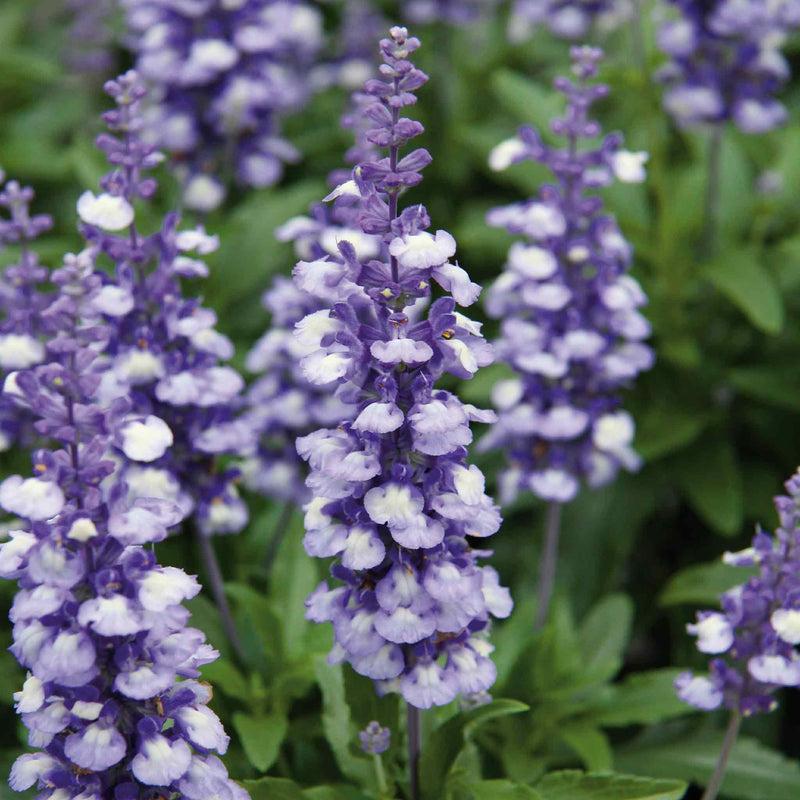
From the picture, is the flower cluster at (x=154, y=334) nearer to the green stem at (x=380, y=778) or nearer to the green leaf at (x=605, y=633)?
the green stem at (x=380, y=778)

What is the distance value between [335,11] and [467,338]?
21.2 ft

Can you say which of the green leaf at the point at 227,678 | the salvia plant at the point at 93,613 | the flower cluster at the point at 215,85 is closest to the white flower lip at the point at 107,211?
the salvia plant at the point at 93,613

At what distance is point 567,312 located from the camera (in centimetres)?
395

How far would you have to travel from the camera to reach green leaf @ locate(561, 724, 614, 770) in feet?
12.1

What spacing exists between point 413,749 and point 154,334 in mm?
1594

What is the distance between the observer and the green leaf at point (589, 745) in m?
3.68

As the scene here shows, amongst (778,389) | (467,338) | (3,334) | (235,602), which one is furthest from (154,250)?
Answer: (778,389)

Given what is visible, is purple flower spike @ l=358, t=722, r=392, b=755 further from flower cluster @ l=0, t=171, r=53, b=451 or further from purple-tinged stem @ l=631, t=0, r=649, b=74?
purple-tinged stem @ l=631, t=0, r=649, b=74

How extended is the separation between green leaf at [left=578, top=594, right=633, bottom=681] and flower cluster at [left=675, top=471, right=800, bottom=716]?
105 cm

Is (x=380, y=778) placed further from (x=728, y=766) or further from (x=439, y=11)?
(x=439, y=11)

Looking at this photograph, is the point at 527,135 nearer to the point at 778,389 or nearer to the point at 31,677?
the point at 778,389

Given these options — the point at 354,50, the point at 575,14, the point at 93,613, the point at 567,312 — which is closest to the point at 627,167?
the point at 567,312

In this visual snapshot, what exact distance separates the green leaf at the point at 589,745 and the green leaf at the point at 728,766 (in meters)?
0.38

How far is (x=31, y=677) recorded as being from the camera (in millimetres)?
2523
